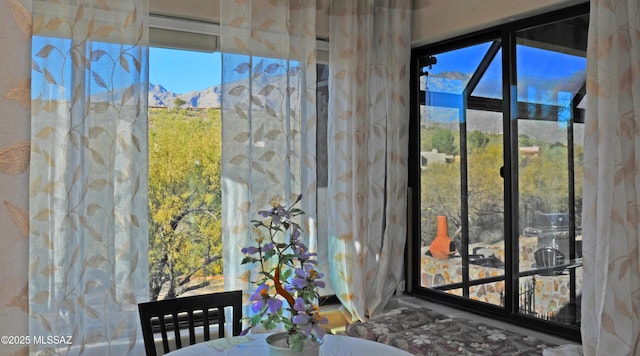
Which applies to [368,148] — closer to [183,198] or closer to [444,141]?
[444,141]

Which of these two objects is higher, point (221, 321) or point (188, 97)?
point (188, 97)

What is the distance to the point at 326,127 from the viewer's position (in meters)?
3.42

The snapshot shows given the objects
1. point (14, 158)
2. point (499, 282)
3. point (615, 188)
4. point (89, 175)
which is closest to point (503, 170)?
point (499, 282)

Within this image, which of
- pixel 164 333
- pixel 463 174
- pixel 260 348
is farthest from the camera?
pixel 463 174

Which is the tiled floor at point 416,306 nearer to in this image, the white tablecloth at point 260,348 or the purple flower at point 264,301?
the white tablecloth at point 260,348

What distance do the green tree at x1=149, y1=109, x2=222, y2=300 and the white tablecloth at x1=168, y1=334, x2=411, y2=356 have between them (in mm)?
1007

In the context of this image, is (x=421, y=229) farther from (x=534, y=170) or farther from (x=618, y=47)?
(x=618, y=47)

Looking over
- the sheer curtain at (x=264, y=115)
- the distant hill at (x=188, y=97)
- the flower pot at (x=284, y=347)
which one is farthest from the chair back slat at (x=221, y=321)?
the distant hill at (x=188, y=97)

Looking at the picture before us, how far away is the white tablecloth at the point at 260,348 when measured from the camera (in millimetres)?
1877

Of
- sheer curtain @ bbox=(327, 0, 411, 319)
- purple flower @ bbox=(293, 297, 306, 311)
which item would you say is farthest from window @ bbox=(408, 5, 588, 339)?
purple flower @ bbox=(293, 297, 306, 311)

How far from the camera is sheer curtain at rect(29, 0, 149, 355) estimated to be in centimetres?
237

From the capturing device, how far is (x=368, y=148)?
133 inches

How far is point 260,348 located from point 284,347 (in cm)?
31

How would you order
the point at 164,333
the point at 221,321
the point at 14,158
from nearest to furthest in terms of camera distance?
1. the point at 14,158
2. the point at 164,333
3. the point at 221,321
